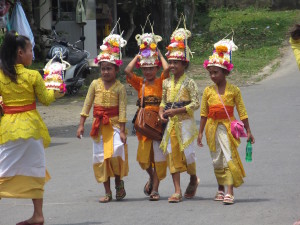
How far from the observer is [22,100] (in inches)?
268

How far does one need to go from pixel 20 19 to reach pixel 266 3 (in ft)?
74.4

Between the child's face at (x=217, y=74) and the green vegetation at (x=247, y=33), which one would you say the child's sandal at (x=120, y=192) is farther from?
the green vegetation at (x=247, y=33)

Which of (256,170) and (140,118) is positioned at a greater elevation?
(140,118)

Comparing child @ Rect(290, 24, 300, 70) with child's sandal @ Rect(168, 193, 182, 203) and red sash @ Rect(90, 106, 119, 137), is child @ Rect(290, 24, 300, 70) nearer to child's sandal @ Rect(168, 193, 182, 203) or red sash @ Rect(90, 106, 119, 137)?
child's sandal @ Rect(168, 193, 182, 203)

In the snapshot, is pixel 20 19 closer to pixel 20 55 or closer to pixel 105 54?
pixel 105 54

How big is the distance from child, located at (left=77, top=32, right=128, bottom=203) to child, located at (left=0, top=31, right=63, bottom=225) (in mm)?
1402

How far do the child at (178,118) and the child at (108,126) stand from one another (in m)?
0.47

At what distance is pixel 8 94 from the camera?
680 centimetres

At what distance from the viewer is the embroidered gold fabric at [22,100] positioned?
6750mm

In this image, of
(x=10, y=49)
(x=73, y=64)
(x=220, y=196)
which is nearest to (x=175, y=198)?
(x=220, y=196)

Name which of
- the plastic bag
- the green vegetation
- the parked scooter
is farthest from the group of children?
the green vegetation

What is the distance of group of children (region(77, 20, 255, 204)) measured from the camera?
8078 millimetres

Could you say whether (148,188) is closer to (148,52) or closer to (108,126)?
(108,126)

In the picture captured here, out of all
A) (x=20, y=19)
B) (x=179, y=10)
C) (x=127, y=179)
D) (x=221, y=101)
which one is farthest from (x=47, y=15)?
(x=221, y=101)
